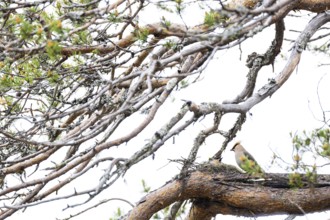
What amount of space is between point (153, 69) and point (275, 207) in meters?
1.17

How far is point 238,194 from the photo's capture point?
3.41m

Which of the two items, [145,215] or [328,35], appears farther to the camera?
[328,35]

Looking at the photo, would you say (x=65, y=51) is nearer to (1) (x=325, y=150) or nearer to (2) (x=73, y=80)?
(2) (x=73, y=80)

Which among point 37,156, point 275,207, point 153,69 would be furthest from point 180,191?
point 153,69

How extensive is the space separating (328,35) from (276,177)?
3.61 feet

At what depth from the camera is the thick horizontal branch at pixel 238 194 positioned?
3.34m

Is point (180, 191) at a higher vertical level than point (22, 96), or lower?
lower

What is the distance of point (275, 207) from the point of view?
3.38 metres

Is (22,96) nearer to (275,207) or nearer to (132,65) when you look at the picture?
(132,65)

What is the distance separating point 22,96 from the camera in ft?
10.4

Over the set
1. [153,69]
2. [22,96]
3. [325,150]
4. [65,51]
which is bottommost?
[325,150]

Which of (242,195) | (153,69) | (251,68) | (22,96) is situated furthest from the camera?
(251,68)

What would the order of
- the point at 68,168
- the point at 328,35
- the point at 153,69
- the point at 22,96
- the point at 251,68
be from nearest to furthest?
the point at 153,69
the point at 68,168
the point at 22,96
the point at 251,68
the point at 328,35

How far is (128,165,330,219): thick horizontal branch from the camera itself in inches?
131
